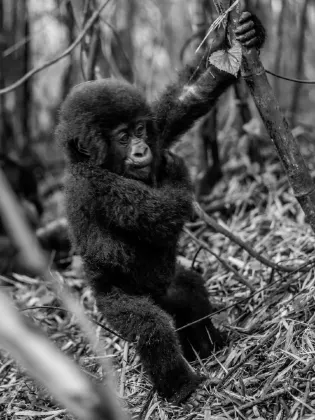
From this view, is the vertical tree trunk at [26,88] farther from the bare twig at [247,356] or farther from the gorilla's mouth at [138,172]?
the bare twig at [247,356]

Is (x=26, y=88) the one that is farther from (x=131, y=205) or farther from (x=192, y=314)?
(x=192, y=314)

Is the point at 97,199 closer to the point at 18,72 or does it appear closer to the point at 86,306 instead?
the point at 86,306

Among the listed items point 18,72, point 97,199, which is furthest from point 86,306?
point 18,72

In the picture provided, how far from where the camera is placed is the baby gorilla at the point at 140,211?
290 centimetres

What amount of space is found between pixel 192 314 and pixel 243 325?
373 mm

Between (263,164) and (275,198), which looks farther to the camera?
(263,164)

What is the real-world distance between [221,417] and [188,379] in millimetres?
381

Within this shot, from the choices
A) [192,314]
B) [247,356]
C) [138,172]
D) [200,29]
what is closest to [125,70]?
[200,29]

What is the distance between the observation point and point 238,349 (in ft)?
→ 10.1

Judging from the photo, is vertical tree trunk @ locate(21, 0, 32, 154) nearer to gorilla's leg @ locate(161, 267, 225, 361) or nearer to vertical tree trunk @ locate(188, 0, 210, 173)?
vertical tree trunk @ locate(188, 0, 210, 173)

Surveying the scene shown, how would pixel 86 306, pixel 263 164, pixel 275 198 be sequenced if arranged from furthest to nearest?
pixel 263 164
pixel 275 198
pixel 86 306

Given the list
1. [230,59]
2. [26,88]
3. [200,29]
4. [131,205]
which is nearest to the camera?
[230,59]

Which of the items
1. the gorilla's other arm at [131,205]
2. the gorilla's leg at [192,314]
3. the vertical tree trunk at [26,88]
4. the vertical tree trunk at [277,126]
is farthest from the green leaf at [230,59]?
the vertical tree trunk at [26,88]

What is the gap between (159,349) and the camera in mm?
2814
